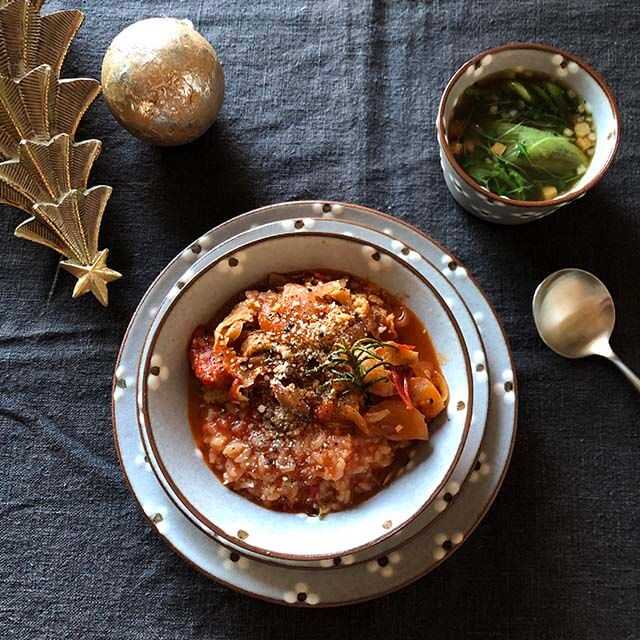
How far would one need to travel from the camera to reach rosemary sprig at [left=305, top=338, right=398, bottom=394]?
2217 millimetres

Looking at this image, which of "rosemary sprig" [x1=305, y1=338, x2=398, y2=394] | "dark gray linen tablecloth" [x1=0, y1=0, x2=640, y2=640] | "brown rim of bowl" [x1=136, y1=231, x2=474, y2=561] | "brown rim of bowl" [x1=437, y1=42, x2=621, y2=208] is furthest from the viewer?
"dark gray linen tablecloth" [x1=0, y1=0, x2=640, y2=640]

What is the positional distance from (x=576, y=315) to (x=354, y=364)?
0.87m

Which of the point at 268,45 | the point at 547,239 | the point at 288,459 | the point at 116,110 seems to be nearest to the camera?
the point at 288,459

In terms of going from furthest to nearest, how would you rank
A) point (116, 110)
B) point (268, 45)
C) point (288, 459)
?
point (268, 45) → point (116, 110) → point (288, 459)

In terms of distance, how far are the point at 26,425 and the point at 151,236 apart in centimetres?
83

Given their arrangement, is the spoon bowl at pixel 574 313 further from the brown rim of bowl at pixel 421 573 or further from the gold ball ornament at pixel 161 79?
the gold ball ornament at pixel 161 79

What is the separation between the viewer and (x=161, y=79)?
2359 mm

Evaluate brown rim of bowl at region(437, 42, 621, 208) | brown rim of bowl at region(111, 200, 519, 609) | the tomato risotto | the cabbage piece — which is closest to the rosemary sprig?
the tomato risotto

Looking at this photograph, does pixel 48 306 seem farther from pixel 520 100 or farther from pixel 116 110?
pixel 520 100

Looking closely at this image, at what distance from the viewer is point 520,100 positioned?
2.54 m

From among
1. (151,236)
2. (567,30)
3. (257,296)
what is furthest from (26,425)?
(567,30)

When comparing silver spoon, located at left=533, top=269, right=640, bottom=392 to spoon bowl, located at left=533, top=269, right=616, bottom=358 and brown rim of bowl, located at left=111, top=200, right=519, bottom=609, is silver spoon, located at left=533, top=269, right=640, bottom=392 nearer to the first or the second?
spoon bowl, located at left=533, top=269, right=616, bottom=358

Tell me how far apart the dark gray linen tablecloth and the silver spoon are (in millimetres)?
51

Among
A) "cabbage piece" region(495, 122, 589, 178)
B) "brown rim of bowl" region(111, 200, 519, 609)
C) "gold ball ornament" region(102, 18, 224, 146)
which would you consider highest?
"gold ball ornament" region(102, 18, 224, 146)
